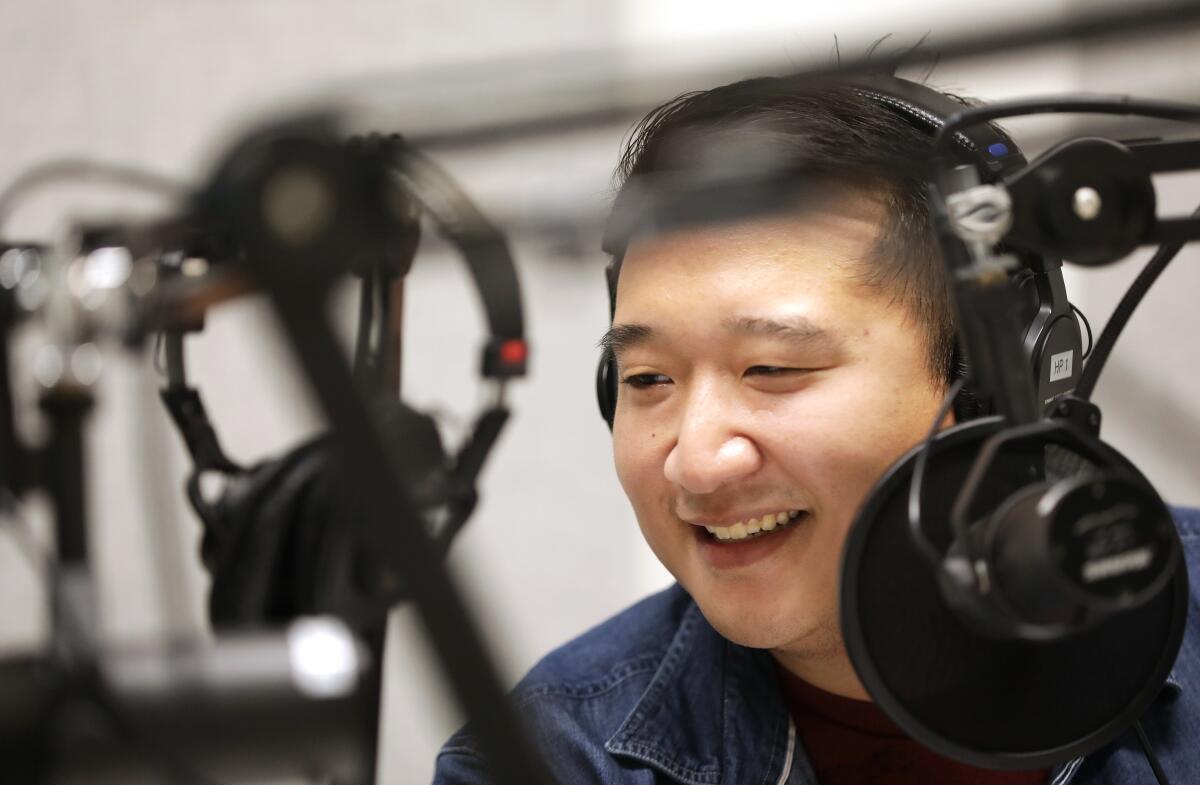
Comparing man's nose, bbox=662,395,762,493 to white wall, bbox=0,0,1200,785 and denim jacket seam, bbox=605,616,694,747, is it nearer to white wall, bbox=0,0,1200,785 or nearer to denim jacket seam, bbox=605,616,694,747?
denim jacket seam, bbox=605,616,694,747

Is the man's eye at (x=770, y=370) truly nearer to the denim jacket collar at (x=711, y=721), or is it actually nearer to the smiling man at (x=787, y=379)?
the smiling man at (x=787, y=379)

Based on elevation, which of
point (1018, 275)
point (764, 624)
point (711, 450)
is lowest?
point (764, 624)

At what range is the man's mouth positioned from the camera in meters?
0.85

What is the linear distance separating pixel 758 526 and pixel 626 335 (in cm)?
16

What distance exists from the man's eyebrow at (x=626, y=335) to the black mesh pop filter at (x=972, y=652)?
0.97ft

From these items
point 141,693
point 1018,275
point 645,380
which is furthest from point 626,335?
point 141,693

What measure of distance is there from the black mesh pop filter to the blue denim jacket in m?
0.29

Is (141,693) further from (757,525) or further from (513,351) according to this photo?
(757,525)

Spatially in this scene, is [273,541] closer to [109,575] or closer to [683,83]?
[683,83]

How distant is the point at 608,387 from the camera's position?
0.96 m

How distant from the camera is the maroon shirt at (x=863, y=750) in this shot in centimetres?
92

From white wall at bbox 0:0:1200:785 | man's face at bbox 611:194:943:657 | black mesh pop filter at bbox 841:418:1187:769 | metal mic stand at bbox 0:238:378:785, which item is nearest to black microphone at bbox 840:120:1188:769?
black mesh pop filter at bbox 841:418:1187:769

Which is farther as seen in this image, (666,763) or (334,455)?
(666,763)

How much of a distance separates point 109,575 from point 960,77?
1.57 m
